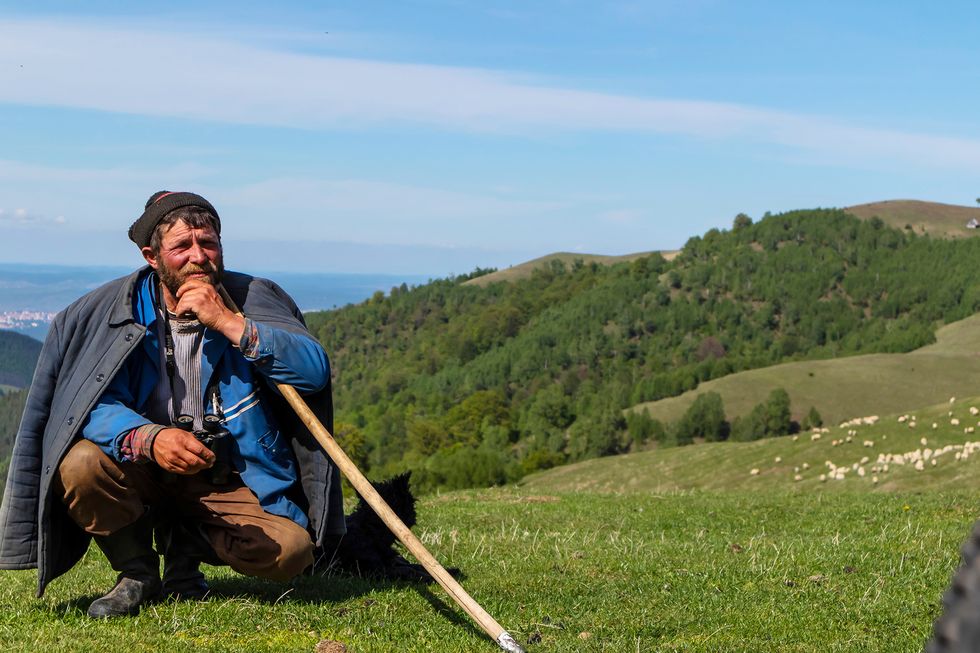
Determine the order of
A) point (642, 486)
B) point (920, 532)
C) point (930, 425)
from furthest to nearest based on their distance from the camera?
point (642, 486)
point (930, 425)
point (920, 532)

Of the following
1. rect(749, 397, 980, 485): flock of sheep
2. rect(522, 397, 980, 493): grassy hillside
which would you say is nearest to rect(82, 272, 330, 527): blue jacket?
rect(522, 397, 980, 493): grassy hillside

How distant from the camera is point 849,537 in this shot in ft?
31.5

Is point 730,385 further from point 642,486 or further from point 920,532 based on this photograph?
point 920,532

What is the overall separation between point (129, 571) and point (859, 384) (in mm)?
130151

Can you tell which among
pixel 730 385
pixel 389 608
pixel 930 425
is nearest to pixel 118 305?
pixel 389 608

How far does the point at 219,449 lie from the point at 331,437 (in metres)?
0.67

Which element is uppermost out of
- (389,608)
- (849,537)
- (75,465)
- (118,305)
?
(118,305)

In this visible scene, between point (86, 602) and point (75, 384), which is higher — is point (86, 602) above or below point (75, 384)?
below

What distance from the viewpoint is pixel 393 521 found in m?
5.44

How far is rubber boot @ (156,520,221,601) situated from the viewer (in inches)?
251

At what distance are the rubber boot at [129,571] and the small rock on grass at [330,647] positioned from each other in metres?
1.35

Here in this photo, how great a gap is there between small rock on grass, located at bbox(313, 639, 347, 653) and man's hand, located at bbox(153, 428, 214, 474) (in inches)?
43.5

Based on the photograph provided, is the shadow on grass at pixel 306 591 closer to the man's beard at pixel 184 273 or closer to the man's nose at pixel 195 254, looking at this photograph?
the man's beard at pixel 184 273

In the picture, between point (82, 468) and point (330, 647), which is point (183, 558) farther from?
point (330, 647)
